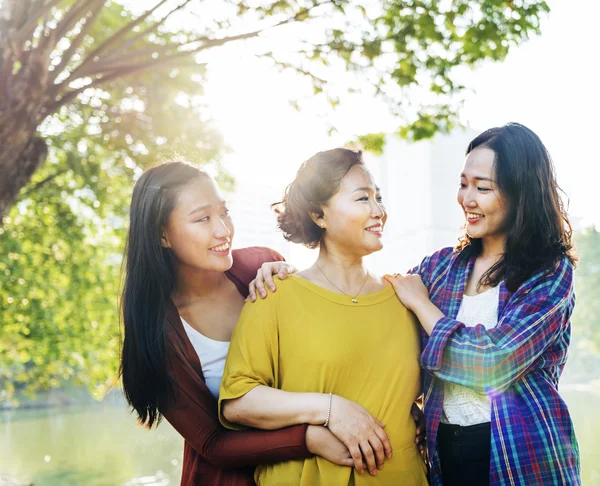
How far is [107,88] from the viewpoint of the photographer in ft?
27.6

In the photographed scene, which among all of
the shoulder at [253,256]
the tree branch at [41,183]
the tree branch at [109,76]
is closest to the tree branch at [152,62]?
the tree branch at [109,76]

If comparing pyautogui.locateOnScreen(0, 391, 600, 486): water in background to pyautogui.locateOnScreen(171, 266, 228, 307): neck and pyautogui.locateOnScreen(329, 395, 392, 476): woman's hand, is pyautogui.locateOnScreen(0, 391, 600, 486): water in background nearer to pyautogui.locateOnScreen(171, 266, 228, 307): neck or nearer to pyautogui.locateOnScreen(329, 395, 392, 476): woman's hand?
pyautogui.locateOnScreen(171, 266, 228, 307): neck

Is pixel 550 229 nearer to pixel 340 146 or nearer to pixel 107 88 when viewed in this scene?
pixel 340 146

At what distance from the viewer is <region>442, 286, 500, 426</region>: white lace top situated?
210cm

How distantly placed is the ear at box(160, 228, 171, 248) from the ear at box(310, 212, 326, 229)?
49cm

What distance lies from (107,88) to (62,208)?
107 inches

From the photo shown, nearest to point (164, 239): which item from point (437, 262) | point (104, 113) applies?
point (437, 262)

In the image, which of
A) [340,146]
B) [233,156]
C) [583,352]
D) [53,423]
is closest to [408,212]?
[583,352]

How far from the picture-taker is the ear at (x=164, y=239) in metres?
2.36

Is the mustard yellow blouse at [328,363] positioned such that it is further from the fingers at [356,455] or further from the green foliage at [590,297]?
the green foliage at [590,297]

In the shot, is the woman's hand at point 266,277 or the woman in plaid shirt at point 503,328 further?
the woman's hand at point 266,277

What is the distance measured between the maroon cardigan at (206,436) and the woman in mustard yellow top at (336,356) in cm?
5

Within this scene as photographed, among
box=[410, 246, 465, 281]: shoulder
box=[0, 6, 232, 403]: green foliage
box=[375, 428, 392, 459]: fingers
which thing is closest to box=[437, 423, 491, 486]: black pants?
box=[375, 428, 392, 459]: fingers

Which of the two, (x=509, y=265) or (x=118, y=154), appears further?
(x=118, y=154)
